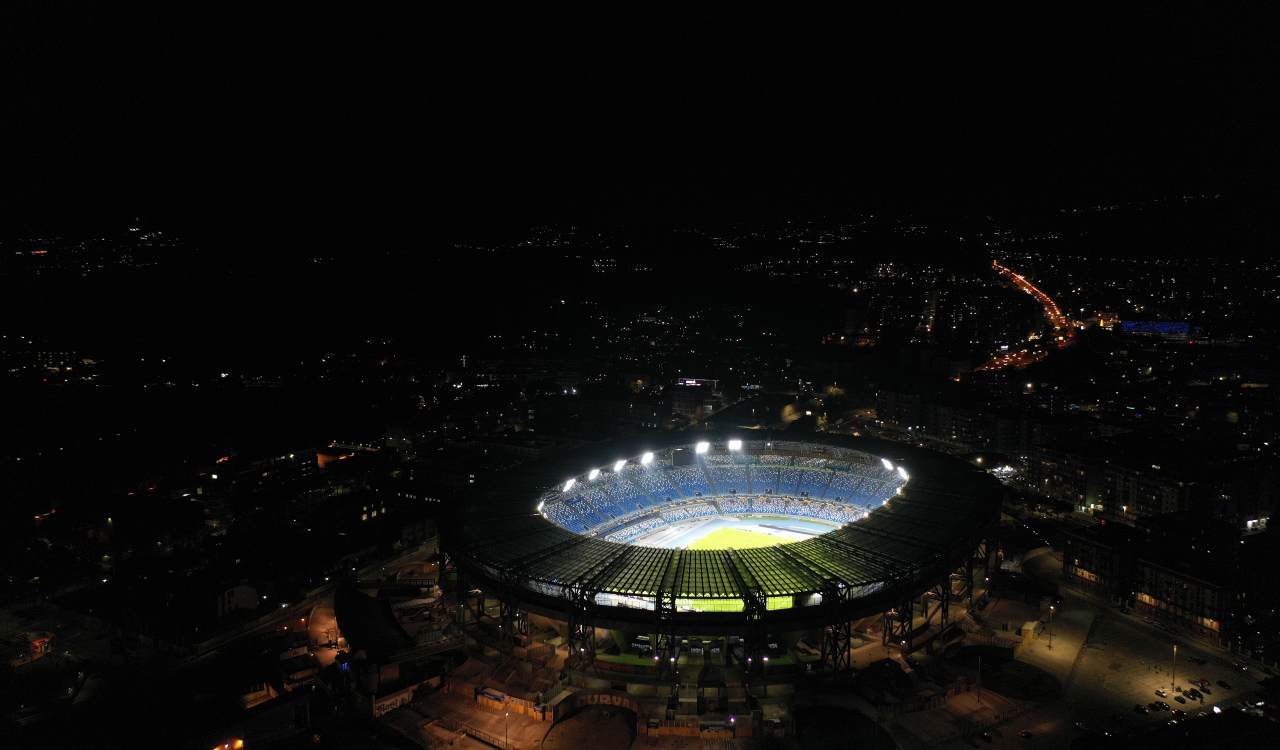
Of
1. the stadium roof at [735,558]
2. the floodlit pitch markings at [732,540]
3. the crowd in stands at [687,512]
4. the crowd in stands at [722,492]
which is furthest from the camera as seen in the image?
the crowd in stands at [687,512]

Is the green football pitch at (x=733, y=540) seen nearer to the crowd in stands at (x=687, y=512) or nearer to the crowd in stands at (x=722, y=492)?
the crowd in stands at (x=687, y=512)

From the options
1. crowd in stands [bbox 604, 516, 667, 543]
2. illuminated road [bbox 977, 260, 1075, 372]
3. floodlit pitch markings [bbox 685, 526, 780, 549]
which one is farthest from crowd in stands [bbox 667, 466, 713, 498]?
illuminated road [bbox 977, 260, 1075, 372]

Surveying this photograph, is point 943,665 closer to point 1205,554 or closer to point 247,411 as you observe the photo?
point 1205,554

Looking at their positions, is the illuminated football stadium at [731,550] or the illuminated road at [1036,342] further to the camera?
the illuminated road at [1036,342]

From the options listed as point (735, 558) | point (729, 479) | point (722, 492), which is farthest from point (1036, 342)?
point (735, 558)

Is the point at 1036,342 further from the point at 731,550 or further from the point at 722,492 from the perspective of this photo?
the point at 731,550

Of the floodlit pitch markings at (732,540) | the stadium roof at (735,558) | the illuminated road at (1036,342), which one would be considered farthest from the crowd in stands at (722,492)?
the illuminated road at (1036,342)
